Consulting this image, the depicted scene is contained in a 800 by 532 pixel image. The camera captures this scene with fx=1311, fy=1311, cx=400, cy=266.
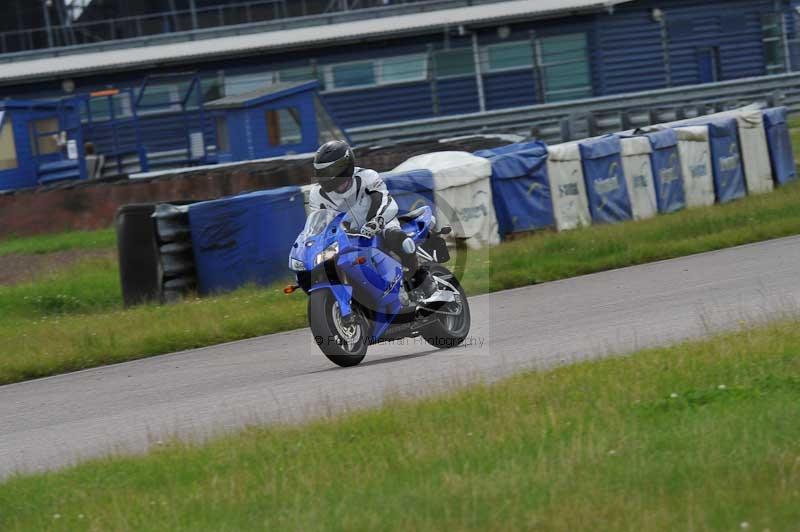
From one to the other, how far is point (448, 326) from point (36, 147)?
23.6 meters

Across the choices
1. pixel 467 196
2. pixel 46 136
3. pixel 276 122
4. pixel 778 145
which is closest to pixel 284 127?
pixel 276 122

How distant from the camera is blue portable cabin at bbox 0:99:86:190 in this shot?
102ft

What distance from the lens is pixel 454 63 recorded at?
39.3 meters

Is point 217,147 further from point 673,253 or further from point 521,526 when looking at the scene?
point 521,526

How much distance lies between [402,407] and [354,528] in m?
2.43

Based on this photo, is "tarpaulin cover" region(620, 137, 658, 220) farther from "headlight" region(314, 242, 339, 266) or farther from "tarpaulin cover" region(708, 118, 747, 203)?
"headlight" region(314, 242, 339, 266)

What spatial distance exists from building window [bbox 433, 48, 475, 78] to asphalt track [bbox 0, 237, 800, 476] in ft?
85.6

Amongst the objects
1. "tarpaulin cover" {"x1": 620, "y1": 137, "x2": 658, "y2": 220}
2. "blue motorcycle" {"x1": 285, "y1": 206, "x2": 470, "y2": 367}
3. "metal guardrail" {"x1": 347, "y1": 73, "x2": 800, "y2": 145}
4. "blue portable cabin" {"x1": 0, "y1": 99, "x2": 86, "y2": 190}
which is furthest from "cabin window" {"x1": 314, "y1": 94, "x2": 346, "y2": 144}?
"blue motorcycle" {"x1": 285, "y1": 206, "x2": 470, "y2": 367}

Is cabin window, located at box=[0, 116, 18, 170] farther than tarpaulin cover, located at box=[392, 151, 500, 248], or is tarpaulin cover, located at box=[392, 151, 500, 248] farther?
cabin window, located at box=[0, 116, 18, 170]

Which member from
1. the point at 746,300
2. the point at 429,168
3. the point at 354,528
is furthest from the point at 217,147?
the point at 354,528

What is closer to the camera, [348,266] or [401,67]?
[348,266]

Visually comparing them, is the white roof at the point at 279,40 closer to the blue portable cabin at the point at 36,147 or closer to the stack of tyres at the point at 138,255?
the blue portable cabin at the point at 36,147

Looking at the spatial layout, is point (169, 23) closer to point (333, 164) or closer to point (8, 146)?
point (8, 146)

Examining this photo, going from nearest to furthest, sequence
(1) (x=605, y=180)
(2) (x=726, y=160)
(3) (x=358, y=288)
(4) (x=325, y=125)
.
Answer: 1. (3) (x=358, y=288)
2. (1) (x=605, y=180)
3. (2) (x=726, y=160)
4. (4) (x=325, y=125)
